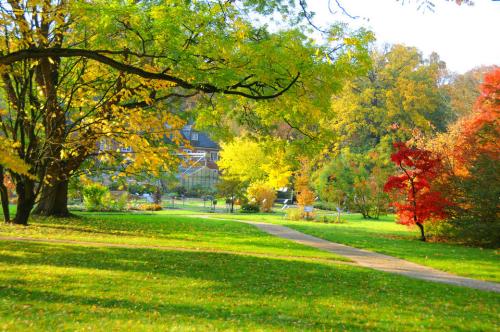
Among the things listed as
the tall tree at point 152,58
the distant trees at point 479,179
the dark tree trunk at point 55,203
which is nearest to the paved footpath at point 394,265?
the tall tree at point 152,58

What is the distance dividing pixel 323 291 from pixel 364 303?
2.71 feet

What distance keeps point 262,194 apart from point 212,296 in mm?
27781

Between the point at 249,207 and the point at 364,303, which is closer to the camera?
the point at 364,303

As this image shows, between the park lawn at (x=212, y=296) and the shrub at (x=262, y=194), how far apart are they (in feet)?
78.9

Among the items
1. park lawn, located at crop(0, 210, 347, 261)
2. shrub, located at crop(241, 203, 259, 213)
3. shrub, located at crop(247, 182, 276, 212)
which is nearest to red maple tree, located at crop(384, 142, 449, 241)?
park lawn, located at crop(0, 210, 347, 261)

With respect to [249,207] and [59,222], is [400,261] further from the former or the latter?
[249,207]

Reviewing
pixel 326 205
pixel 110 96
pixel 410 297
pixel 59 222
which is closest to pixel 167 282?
pixel 410 297

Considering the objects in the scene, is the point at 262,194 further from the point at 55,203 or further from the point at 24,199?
the point at 24,199

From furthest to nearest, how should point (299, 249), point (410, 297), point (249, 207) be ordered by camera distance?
point (249, 207) < point (299, 249) < point (410, 297)

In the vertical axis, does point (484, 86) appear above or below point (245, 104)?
above

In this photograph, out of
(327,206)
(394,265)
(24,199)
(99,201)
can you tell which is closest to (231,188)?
(327,206)

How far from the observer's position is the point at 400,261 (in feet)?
38.1

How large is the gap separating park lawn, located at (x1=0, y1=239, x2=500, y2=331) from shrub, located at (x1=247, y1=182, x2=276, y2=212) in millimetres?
24039

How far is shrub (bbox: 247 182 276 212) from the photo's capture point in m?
34.0
